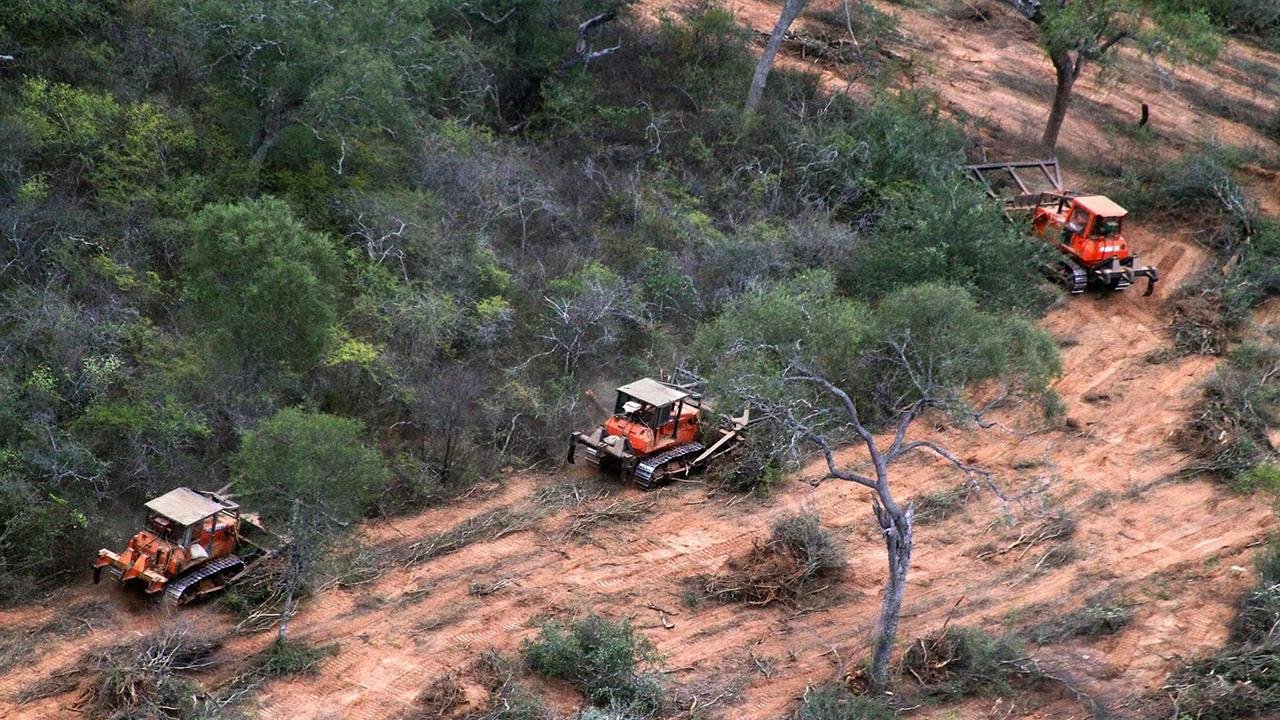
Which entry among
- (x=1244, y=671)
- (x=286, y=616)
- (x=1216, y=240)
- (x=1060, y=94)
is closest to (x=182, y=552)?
(x=286, y=616)

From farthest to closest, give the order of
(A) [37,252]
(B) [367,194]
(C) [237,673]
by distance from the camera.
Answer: (B) [367,194], (A) [37,252], (C) [237,673]

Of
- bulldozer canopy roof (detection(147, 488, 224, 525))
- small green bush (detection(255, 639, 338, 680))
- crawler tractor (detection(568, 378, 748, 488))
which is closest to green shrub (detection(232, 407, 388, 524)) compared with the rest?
bulldozer canopy roof (detection(147, 488, 224, 525))

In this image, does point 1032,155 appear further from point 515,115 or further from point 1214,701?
point 1214,701

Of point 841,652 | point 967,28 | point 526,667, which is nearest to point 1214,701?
point 841,652

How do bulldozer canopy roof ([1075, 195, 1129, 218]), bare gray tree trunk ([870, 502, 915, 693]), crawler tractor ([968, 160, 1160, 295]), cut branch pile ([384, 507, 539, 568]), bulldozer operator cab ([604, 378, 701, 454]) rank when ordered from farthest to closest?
crawler tractor ([968, 160, 1160, 295]), bulldozer canopy roof ([1075, 195, 1129, 218]), bulldozer operator cab ([604, 378, 701, 454]), cut branch pile ([384, 507, 539, 568]), bare gray tree trunk ([870, 502, 915, 693])

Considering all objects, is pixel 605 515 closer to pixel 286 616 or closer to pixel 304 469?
pixel 304 469

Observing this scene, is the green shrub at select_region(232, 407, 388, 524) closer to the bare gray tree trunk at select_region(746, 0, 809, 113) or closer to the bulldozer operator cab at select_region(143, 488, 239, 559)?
the bulldozer operator cab at select_region(143, 488, 239, 559)

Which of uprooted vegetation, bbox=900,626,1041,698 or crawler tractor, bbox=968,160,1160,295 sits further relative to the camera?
crawler tractor, bbox=968,160,1160,295
